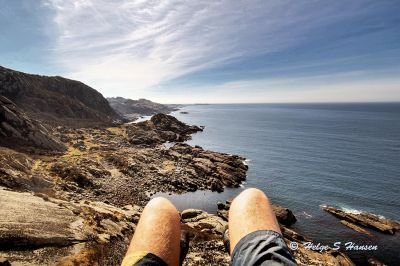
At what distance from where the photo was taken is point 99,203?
85.2 ft

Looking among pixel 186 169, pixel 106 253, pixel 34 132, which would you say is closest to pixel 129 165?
pixel 186 169

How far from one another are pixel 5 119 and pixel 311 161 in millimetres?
66128

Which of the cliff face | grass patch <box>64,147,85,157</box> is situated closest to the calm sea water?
grass patch <box>64,147,85,157</box>

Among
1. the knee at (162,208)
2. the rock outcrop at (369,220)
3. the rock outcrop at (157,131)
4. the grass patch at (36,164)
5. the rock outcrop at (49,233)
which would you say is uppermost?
the knee at (162,208)

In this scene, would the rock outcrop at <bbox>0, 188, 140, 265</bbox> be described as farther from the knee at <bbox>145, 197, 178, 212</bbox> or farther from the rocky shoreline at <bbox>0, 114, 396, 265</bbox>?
the knee at <bbox>145, 197, 178, 212</bbox>

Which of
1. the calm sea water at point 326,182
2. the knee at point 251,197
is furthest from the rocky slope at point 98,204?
the calm sea water at point 326,182

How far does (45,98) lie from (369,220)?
109536 millimetres

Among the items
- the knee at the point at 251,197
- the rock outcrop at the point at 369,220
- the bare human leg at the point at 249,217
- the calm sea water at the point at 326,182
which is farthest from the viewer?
the rock outcrop at the point at 369,220

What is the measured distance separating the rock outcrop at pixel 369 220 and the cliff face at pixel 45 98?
86.3 metres

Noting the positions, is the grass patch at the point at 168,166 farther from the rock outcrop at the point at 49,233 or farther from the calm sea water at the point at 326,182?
the rock outcrop at the point at 49,233

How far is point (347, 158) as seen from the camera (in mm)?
68250

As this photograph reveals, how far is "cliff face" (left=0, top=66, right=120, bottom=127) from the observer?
3531 inches

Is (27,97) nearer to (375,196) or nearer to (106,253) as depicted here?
(106,253)

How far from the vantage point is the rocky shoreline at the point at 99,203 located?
41.8 feet
